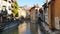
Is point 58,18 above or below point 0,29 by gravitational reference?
above

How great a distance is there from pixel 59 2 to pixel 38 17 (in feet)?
120

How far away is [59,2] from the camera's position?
1741cm

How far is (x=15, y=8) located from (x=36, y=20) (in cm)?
1177

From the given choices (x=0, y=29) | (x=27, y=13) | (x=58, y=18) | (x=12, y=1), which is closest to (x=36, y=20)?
(x=12, y=1)

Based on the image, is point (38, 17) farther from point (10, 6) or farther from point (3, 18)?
point (3, 18)

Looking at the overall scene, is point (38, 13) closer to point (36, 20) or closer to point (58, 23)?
point (36, 20)

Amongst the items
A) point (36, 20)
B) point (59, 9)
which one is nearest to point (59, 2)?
point (59, 9)

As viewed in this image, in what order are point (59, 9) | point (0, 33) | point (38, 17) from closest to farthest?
1. point (59, 9)
2. point (0, 33)
3. point (38, 17)

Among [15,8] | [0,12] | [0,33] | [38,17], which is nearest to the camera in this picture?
[0,33]

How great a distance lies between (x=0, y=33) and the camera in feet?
68.9

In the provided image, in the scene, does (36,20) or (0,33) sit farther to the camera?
(36,20)

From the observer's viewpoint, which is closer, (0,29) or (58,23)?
(58,23)

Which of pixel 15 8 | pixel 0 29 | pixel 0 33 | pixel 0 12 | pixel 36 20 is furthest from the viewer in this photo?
pixel 15 8

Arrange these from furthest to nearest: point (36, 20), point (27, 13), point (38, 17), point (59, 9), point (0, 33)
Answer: point (27, 13), point (38, 17), point (36, 20), point (0, 33), point (59, 9)
